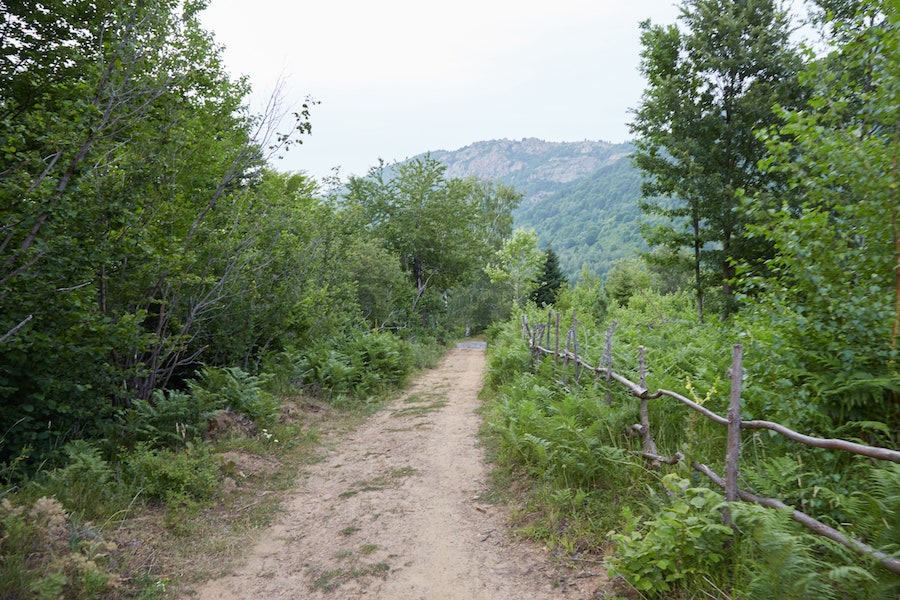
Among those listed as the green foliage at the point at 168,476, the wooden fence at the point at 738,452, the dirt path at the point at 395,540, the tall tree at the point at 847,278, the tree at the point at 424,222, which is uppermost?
the tree at the point at 424,222

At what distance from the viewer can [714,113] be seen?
1228 centimetres

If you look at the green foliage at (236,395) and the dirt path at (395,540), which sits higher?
the green foliage at (236,395)

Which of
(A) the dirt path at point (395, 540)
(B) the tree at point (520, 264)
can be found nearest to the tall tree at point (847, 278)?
(A) the dirt path at point (395, 540)

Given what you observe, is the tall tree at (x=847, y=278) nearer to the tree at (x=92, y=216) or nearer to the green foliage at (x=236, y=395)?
the tree at (x=92, y=216)

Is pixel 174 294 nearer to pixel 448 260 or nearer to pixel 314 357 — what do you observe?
pixel 314 357

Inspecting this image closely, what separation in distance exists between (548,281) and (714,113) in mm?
29301

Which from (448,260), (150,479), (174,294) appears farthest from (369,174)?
(150,479)

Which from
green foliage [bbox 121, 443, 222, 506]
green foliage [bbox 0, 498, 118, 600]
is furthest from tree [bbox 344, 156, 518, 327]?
green foliage [bbox 0, 498, 118, 600]

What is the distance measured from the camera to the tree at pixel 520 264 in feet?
119

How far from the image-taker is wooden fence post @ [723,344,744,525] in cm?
325

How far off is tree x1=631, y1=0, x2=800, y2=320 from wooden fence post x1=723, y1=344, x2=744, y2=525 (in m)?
9.54

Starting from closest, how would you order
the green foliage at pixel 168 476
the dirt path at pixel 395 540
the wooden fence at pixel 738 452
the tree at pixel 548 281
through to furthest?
the wooden fence at pixel 738 452
the dirt path at pixel 395 540
the green foliage at pixel 168 476
the tree at pixel 548 281

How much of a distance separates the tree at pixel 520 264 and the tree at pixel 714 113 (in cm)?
2261

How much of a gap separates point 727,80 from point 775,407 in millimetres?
11730
